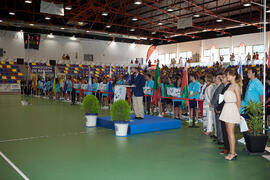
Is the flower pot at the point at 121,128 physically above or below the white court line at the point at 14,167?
above

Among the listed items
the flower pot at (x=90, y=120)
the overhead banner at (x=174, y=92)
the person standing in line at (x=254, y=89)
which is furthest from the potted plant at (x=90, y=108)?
the person standing in line at (x=254, y=89)

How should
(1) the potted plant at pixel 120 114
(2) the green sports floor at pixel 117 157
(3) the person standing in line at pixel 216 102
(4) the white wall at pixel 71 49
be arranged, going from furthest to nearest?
(4) the white wall at pixel 71 49 < (1) the potted plant at pixel 120 114 < (3) the person standing in line at pixel 216 102 < (2) the green sports floor at pixel 117 157

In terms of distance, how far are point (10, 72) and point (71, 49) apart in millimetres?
7520

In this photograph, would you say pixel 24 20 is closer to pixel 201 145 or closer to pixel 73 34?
pixel 73 34

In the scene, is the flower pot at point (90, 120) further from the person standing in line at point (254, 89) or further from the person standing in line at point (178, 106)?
the person standing in line at point (254, 89)

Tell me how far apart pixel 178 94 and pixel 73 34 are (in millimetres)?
22490

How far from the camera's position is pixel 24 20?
2236cm

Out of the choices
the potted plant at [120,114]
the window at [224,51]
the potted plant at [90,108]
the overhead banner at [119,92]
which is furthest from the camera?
the window at [224,51]

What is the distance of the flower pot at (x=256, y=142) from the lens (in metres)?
4.49

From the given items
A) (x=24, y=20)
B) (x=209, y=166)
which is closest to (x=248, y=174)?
(x=209, y=166)

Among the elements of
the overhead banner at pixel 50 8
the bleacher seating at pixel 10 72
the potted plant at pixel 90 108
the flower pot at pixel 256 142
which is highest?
the overhead banner at pixel 50 8

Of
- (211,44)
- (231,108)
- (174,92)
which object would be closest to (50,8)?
(174,92)

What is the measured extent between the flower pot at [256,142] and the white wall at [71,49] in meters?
22.2

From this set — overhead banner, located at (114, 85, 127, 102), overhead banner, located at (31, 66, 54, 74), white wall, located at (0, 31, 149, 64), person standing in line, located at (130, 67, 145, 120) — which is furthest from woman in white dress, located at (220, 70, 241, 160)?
white wall, located at (0, 31, 149, 64)
